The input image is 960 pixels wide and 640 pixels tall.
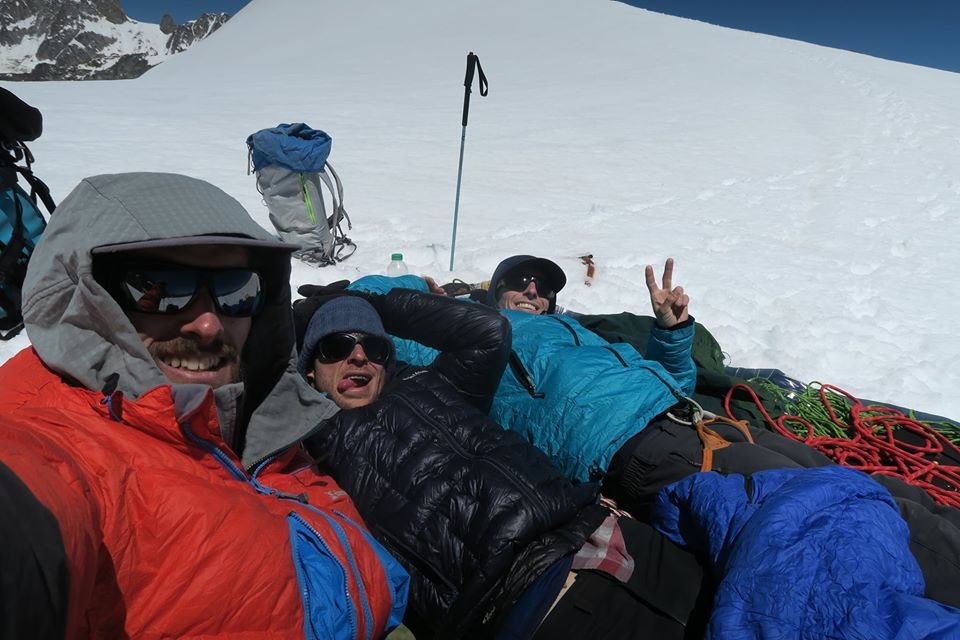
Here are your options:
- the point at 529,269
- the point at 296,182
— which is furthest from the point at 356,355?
the point at 296,182

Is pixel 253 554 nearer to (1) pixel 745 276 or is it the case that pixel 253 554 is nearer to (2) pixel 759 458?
(2) pixel 759 458

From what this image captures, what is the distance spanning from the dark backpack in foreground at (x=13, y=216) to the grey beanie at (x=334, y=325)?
5.19ft

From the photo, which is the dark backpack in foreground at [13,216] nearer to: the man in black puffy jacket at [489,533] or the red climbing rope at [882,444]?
the man in black puffy jacket at [489,533]

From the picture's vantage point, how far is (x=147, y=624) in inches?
41.2

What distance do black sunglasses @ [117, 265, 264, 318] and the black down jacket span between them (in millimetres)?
752

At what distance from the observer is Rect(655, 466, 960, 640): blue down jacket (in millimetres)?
Answer: 1322

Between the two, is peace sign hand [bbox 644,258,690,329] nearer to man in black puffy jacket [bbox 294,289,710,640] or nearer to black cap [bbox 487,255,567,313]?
black cap [bbox 487,255,567,313]

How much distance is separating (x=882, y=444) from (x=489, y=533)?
233 centimetres

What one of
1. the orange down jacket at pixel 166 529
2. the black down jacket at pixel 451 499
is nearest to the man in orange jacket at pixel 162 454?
the orange down jacket at pixel 166 529

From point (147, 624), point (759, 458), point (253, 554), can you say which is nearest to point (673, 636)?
point (759, 458)

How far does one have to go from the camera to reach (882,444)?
2.83 m

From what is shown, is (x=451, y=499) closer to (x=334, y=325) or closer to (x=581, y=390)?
(x=581, y=390)

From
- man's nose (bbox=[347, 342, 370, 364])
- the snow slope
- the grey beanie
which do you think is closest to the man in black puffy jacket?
man's nose (bbox=[347, 342, 370, 364])

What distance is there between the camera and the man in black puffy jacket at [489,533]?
1.66 m
